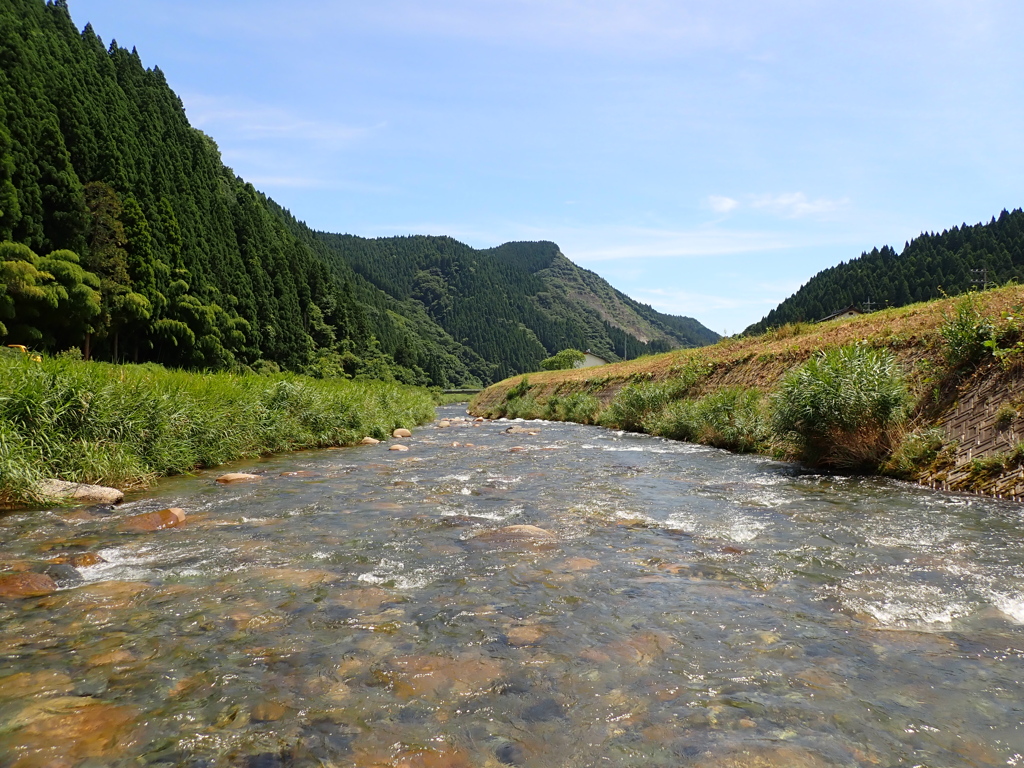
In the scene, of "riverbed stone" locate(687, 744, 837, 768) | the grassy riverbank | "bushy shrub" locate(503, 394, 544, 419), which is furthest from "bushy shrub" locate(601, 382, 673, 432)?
"riverbed stone" locate(687, 744, 837, 768)

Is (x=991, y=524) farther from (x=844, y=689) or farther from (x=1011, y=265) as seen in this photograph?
(x=1011, y=265)

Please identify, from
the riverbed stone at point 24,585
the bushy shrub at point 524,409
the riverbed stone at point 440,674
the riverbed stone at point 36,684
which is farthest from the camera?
the bushy shrub at point 524,409

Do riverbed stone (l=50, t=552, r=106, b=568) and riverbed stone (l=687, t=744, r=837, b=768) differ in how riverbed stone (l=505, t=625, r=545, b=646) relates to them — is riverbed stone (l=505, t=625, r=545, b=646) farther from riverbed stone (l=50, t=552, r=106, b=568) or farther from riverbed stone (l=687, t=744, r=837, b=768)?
riverbed stone (l=50, t=552, r=106, b=568)

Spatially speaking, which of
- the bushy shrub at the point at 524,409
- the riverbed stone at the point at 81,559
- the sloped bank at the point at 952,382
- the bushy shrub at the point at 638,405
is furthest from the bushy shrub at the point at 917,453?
the bushy shrub at the point at 524,409

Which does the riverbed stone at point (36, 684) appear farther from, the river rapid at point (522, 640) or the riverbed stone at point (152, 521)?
the riverbed stone at point (152, 521)

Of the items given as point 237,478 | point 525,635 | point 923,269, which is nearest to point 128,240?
point 237,478

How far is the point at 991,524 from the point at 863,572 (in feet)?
7.87

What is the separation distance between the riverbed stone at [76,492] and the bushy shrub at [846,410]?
10.4 meters

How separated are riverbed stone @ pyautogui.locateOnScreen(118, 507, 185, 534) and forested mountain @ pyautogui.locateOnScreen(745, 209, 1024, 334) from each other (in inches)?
3245

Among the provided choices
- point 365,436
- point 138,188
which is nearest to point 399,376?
point 138,188

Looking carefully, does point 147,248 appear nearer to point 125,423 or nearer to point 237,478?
point 125,423

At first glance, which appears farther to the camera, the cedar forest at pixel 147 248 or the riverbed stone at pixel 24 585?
the cedar forest at pixel 147 248

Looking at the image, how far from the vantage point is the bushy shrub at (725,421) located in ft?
46.5

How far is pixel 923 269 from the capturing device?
94438mm
